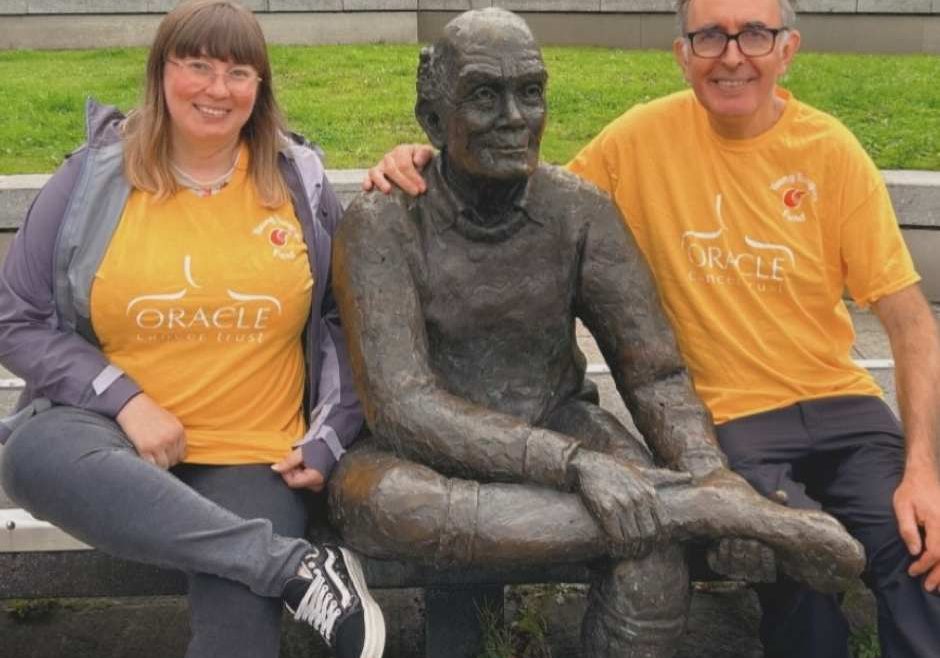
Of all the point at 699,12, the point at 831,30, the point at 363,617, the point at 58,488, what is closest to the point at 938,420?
the point at 699,12

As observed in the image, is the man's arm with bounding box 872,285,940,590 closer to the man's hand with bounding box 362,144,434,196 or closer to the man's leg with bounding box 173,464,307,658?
the man's hand with bounding box 362,144,434,196

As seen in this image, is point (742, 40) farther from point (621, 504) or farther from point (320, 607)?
point (320, 607)

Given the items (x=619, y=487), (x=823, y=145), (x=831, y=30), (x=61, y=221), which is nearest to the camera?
(x=619, y=487)

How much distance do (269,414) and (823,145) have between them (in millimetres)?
1623

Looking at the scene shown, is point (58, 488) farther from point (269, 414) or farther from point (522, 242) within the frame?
point (522, 242)

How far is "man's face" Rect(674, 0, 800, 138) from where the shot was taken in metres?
3.38

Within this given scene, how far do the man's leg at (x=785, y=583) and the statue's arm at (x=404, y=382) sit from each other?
0.60 meters

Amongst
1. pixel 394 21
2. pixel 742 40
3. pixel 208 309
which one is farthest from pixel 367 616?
pixel 394 21

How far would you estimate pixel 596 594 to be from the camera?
3.07 meters

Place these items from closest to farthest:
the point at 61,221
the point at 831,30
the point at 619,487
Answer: the point at 619,487, the point at 61,221, the point at 831,30

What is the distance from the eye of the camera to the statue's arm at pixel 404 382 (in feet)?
10.0

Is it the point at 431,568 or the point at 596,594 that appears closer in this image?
the point at 596,594

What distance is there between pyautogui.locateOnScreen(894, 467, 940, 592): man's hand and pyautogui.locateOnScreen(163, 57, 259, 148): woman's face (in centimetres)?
189

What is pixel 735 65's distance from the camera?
3.40 meters
